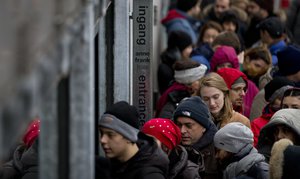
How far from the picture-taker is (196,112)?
8.63 m

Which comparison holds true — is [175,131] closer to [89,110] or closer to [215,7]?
[89,110]

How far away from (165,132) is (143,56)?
6.51ft

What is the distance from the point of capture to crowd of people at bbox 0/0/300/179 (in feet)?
22.5

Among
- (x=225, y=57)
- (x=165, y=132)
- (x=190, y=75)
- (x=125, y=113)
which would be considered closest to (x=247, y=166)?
(x=165, y=132)

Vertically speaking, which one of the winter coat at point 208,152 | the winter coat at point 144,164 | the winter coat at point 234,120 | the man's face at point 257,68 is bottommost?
the winter coat at point 208,152

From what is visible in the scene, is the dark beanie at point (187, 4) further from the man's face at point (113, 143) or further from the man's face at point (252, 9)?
the man's face at point (113, 143)

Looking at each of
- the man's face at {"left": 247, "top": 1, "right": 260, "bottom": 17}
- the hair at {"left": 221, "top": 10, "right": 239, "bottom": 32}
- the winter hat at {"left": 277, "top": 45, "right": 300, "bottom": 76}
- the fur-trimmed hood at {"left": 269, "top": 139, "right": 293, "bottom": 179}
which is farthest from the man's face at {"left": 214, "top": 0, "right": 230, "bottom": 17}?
the fur-trimmed hood at {"left": 269, "top": 139, "right": 293, "bottom": 179}

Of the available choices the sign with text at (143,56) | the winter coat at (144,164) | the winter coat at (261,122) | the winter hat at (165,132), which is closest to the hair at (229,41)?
the winter coat at (261,122)

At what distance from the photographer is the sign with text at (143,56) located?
9.64 m

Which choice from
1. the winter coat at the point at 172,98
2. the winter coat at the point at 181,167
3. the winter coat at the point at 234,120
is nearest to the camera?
the winter coat at the point at 181,167

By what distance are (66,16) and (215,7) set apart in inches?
563

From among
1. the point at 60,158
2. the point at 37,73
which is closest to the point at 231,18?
the point at 60,158

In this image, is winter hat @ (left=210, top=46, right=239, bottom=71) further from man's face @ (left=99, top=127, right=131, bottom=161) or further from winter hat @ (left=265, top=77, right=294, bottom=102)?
man's face @ (left=99, top=127, right=131, bottom=161)

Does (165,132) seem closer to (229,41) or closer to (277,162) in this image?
(277,162)
